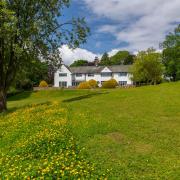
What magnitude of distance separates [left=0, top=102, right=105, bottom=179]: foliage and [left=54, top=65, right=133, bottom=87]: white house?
10890 cm

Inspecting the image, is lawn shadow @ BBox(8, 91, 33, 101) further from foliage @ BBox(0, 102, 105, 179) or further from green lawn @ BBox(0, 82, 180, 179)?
foliage @ BBox(0, 102, 105, 179)

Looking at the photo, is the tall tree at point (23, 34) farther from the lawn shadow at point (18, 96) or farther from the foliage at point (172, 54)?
the foliage at point (172, 54)

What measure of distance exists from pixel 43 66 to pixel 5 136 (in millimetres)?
19655

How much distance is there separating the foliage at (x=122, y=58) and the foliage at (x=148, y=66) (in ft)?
265

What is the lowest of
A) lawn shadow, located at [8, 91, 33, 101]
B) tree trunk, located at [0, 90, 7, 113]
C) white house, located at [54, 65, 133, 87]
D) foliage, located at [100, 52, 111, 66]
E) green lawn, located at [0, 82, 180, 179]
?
lawn shadow, located at [8, 91, 33, 101]

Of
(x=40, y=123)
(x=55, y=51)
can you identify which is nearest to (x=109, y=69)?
(x=55, y=51)

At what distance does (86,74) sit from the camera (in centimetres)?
13262

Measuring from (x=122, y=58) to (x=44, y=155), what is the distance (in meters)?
168

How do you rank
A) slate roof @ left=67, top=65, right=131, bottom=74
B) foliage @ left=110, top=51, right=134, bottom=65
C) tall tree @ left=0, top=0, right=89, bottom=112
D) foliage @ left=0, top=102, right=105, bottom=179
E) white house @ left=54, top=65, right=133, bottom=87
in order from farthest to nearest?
1. foliage @ left=110, top=51, right=134, bottom=65
2. white house @ left=54, top=65, right=133, bottom=87
3. slate roof @ left=67, top=65, right=131, bottom=74
4. tall tree @ left=0, top=0, right=89, bottom=112
5. foliage @ left=0, top=102, right=105, bottom=179

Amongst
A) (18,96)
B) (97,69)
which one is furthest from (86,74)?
(18,96)

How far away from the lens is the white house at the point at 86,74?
420ft

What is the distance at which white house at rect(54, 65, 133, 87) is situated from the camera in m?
128

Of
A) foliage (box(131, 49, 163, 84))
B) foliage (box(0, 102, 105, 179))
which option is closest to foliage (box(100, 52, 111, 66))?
foliage (box(131, 49, 163, 84))

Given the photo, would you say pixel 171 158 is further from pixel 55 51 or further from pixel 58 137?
pixel 55 51
